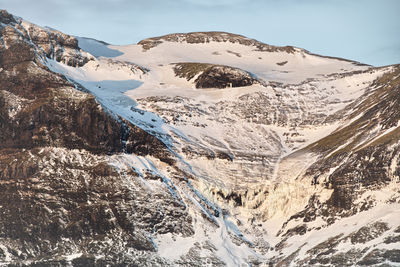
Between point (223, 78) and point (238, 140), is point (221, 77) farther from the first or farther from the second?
point (238, 140)

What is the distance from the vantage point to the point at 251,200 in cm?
11438

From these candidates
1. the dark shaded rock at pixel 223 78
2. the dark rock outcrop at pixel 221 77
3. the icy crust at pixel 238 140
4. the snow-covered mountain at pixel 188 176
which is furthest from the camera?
the dark rock outcrop at pixel 221 77

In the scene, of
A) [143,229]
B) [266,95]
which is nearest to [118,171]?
[143,229]

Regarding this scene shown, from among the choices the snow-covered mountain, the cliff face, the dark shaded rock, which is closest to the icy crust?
the snow-covered mountain

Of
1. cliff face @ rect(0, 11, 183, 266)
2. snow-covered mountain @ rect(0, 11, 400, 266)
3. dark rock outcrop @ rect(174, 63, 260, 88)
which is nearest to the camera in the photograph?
snow-covered mountain @ rect(0, 11, 400, 266)

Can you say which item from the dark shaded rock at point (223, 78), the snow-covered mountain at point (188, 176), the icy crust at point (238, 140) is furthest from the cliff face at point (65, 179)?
the dark shaded rock at point (223, 78)

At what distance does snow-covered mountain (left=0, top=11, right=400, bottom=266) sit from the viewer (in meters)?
98.3

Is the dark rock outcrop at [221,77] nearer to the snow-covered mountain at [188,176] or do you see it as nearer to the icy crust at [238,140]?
the icy crust at [238,140]

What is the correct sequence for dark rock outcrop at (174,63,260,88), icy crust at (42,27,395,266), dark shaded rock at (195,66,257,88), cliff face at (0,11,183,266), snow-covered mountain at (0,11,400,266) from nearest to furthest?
snow-covered mountain at (0,11,400,266)
cliff face at (0,11,183,266)
icy crust at (42,27,395,266)
dark shaded rock at (195,66,257,88)
dark rock outcrop at (174,63,260,88)

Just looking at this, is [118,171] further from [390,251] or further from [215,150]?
[390,251]

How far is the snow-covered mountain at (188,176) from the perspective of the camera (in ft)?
323

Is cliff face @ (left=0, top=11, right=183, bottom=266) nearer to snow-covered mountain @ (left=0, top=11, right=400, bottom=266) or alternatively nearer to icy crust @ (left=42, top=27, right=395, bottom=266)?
snow-covered mountain @ (left=0, top=11, right=400, bottom=266)

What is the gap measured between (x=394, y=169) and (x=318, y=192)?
13360 mm

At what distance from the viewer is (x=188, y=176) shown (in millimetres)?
113750
